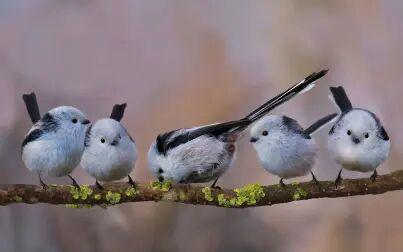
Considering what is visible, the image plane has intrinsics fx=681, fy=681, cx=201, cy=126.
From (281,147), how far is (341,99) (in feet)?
0.49

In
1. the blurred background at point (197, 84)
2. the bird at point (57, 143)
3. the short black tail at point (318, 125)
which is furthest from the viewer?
the blurred background at point (197, 84)

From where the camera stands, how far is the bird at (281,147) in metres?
1.01

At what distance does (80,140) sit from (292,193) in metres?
0.33

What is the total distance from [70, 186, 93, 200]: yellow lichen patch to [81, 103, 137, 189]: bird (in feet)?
0.08

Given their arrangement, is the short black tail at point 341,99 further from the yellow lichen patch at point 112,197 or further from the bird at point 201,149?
the yellow lichen patch at point 112,197

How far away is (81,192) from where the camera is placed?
3.30ft

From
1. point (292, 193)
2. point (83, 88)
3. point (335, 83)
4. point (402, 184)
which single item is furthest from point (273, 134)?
point (83, 88)

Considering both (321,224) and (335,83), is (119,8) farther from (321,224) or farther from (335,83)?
(321,224)

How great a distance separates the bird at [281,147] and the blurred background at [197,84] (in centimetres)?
26

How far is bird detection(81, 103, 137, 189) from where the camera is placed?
0.98m

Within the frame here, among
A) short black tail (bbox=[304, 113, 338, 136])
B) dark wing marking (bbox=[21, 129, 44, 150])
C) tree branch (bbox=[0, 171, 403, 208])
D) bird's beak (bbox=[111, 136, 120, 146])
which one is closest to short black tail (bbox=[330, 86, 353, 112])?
short black tail (bbox=[304, 113, 338, 136])

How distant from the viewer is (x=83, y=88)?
1297 mm

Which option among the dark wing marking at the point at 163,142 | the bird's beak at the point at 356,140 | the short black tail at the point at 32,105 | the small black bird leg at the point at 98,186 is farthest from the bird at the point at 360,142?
the short black tail at the point at 32,105

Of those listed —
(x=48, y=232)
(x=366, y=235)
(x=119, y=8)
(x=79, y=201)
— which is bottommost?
(x=366, y=235)
